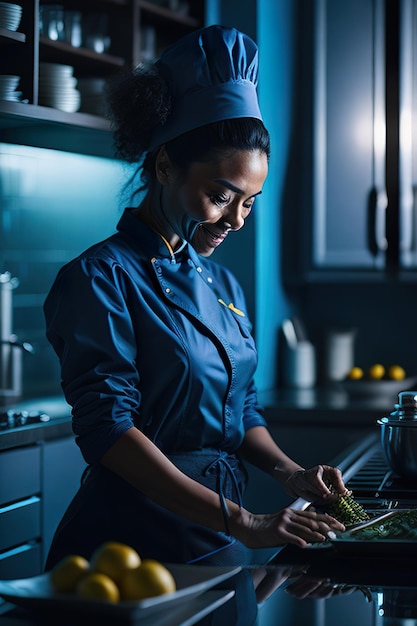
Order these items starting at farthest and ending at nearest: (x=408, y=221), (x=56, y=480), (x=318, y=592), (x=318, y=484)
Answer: (x=408, y=221) → (x=56, y=480) → (x=318, y=484) → (x=318, y=592)

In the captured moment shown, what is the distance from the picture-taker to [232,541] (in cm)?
173

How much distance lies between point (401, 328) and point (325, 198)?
0.62 metres

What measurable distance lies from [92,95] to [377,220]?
1.13 m

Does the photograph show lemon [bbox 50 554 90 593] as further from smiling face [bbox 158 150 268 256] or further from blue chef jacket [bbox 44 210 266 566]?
smiling face [bbox 158 150 268 256]

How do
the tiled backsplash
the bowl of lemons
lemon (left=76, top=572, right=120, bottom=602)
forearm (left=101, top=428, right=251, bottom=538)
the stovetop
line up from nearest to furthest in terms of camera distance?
lemon (left=76, top=572, right=120, bottom=602), forearm (left=101, top=428, right=251, bottom=538), the stovetop, the tiled backsplash, the bowl of lemons

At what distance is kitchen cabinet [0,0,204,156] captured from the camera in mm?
2539

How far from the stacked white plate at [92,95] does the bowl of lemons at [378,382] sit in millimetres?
1228

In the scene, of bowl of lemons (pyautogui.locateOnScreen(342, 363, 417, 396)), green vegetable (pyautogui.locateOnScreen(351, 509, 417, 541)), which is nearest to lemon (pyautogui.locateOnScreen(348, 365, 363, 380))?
bowl of lemons (pyautogui.locateOnScreen(342, 363, 417, 396))

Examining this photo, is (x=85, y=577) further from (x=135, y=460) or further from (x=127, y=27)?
(x=127, y=27)

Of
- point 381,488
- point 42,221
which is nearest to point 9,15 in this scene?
point 42,221

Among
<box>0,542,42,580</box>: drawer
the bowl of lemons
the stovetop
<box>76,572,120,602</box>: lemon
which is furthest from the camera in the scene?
the bowl of lemons

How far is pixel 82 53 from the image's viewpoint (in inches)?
110

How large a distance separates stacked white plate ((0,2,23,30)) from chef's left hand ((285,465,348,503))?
4.99ft

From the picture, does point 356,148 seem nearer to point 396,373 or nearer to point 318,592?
point 396,373
